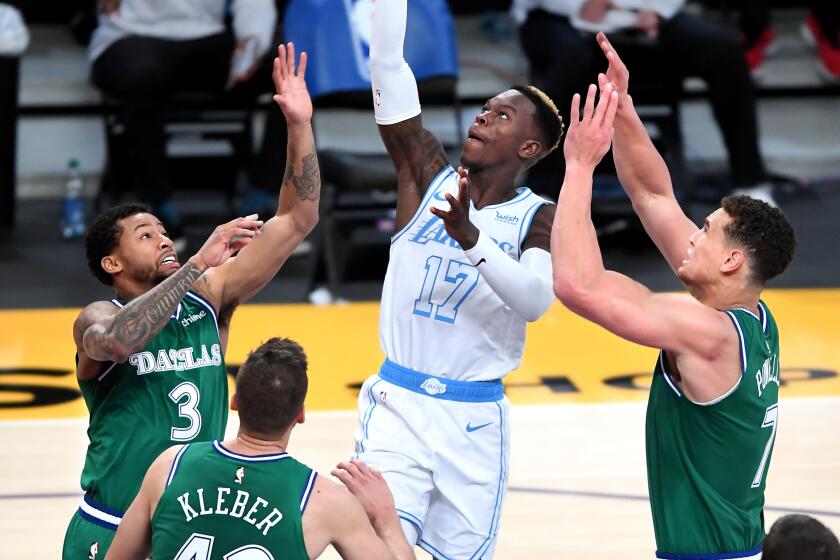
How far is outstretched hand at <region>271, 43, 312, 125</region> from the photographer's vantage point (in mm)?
4789

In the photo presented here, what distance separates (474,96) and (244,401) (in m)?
8.73

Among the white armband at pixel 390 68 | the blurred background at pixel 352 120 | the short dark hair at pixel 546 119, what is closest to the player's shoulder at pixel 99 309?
the white armband at pixel 390 68

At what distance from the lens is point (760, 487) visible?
4.21 metres

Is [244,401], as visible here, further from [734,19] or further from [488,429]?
[734,19]

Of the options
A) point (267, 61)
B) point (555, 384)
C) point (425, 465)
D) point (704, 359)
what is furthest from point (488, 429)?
point (267, 61)

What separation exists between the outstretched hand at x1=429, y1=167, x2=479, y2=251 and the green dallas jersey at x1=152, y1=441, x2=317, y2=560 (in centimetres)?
108

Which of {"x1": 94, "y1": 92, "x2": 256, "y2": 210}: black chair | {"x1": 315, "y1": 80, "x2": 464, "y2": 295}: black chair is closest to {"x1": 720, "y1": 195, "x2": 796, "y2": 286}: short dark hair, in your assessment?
{"x1": 315, "y1": 80, "x2": 464, "y2": 295}: black chair

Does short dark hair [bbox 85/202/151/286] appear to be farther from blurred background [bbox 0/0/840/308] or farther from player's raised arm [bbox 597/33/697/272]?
blurred background [bbox 0/0/840/308]

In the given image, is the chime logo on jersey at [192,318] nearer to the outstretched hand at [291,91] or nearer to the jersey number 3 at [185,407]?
the jersey number 3 at [185,407]

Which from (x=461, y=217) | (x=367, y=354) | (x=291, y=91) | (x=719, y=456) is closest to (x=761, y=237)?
(x=719, y=456)

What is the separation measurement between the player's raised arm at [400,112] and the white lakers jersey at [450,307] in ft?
0.39

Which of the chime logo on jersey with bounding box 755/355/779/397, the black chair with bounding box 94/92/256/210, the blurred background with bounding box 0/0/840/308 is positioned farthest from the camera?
the black chair with bounding box 94/92/256/210

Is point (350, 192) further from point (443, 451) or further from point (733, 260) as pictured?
point (733, 260)

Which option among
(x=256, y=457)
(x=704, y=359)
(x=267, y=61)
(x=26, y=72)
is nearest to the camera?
(x=256, y=457)
